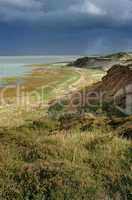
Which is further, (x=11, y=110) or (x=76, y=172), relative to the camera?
(x=11, y=110)

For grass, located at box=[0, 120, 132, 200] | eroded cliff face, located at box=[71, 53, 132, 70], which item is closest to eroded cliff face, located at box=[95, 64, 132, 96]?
grass, located at box=[0, 120, 132, 200]

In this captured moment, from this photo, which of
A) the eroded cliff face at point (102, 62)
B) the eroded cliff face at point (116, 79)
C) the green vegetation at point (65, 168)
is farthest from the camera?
the eroded cliff face at point (102, 62)

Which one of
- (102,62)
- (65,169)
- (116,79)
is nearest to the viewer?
(65,169)

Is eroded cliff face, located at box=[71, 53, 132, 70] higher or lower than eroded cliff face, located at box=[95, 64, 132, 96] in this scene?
higher

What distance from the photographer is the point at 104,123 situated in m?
15.7

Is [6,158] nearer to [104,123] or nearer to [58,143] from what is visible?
[58,143]

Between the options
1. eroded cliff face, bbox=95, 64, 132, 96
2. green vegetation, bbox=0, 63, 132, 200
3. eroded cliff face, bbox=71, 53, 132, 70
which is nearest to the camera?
green vegetation, bbox=0, 63, 132, 200

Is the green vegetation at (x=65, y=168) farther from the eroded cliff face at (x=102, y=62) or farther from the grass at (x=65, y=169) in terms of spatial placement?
the eroded cliff face at (x=102, y=62)

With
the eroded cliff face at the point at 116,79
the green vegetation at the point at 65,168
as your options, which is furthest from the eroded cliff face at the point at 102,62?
the green vegetation at the point at 65,168

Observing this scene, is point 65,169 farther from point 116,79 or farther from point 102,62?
point 102,62

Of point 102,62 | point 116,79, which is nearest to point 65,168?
point 116,79

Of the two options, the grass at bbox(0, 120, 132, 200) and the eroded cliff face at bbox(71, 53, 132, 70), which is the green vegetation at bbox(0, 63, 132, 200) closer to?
the grass at bbox(0, 120, 132, 200)

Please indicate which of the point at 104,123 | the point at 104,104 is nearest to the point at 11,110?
the point at 104,104

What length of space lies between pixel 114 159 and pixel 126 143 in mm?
927
